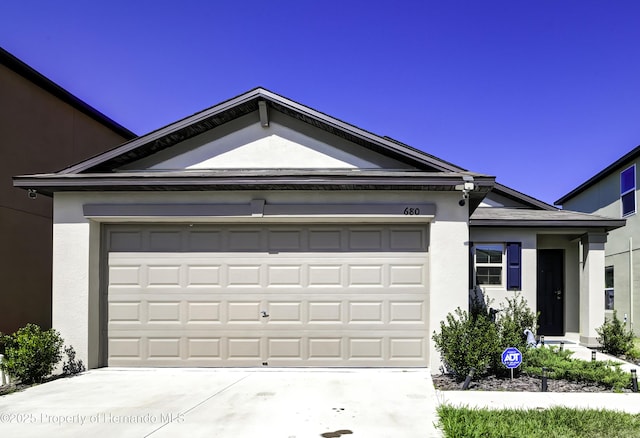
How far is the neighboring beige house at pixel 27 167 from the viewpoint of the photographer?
38.5 ft

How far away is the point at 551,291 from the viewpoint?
45.5ft

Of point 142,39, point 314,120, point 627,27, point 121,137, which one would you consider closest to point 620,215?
point 627,27

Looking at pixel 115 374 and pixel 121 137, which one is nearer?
pixel 115 374

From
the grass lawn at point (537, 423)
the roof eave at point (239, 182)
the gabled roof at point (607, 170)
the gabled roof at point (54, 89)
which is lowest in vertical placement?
the grass lawn at point (537, 423)

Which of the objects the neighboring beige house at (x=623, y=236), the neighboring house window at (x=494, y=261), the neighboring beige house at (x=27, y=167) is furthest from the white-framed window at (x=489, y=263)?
the neighboring beige house at (x=27, y=167)

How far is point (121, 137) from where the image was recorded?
17.5 m

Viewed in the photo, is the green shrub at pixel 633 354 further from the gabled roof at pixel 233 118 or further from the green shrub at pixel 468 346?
the gabled roof at pixel 233 118

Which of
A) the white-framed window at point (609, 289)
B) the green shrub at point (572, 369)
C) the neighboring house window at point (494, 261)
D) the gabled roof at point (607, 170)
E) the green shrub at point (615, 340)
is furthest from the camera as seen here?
the white-framed window at point (609, 289)

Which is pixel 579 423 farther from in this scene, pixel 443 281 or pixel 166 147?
pixel 166 147

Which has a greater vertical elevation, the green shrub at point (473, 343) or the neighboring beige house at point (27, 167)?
the neighboring beige house at point (27, 167)

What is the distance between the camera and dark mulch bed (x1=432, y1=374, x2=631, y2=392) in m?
7.61

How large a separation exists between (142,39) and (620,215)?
16303mm

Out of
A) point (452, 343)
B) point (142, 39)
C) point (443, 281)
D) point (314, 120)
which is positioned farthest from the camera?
point (142, 39)

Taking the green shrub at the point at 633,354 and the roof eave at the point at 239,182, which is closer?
the roof eave at the point at 239,182
